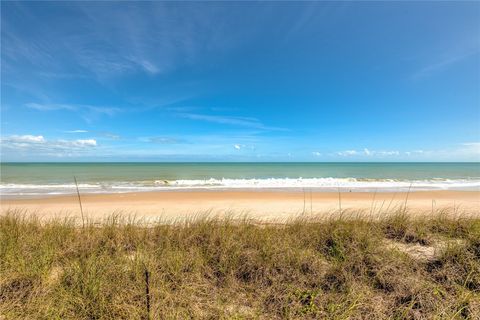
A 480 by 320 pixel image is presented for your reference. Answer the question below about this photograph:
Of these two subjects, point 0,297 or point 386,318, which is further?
point 0,297

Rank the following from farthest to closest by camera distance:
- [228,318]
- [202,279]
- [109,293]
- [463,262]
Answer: [463,262] < [202,279] < [109,293] < [228,318]

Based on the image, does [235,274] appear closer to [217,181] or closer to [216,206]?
[216,206]

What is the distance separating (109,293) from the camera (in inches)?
107

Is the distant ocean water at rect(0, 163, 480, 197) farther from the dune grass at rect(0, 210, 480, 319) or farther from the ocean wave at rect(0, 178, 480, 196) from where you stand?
the dune grass at rect(0, 210, 480, 319)

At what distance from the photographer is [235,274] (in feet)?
11.0

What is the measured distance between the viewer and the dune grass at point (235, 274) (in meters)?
2.61

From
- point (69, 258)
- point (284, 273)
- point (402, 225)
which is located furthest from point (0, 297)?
point (402, 225)

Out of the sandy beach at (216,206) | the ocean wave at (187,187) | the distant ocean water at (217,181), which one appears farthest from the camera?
the distant ocean water at (217,181)

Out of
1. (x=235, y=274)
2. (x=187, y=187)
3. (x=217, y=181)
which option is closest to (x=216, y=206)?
(x=235, y=274)

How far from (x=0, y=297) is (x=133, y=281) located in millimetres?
1611

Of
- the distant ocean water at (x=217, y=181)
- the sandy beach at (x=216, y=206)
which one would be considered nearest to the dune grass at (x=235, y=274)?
the sandy beach at (x=216, y=206)

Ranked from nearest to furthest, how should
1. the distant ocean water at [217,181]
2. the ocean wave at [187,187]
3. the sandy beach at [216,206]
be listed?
the sandy beach at [216,206] → the ocean wave at [187,187] → the distant ocean water at [217,181]

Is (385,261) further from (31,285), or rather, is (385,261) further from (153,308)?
(31,285)

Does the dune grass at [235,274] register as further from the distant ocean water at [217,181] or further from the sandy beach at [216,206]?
the distant ocean water at [217,181]
